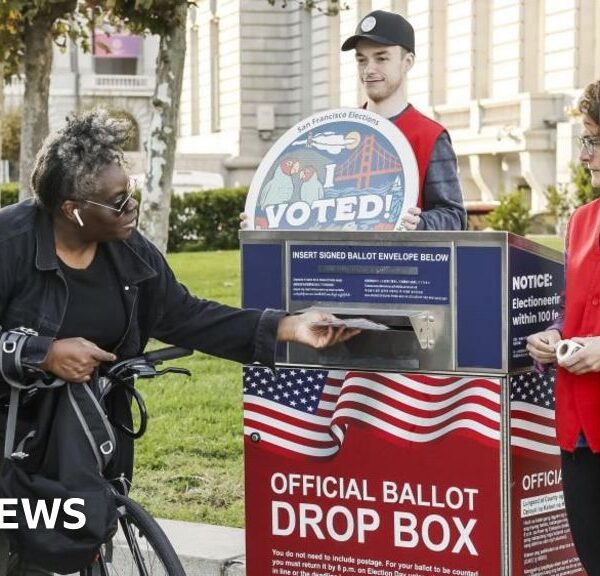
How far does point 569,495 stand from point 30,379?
1411 mm

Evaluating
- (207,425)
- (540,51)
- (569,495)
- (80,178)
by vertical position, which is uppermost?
(540,51)

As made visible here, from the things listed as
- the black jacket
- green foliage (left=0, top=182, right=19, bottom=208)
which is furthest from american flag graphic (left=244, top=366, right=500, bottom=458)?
green foliage (left=0, top=182, right=19, bottom=208)

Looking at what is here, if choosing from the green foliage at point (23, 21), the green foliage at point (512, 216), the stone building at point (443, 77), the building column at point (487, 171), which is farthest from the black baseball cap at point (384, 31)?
the building column at point (487, 171)

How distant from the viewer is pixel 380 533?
14.3 ft

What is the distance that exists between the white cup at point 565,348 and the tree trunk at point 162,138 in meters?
9.45

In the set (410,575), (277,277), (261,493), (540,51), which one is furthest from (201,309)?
(540,51)

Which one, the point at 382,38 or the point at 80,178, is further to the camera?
the point at 382,38

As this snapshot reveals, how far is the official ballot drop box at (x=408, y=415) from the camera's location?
4156 mm

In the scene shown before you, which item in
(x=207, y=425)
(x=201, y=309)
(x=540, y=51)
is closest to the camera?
(x=201, y=309)

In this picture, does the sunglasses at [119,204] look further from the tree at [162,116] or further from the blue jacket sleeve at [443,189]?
the tree at [162,116]

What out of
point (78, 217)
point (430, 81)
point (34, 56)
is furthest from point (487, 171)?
point (78, 217)

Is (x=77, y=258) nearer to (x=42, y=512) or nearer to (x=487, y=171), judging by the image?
(x=42, y=512)

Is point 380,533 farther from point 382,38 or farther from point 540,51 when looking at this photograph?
point 540,51

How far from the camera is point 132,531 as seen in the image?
3830 mm
